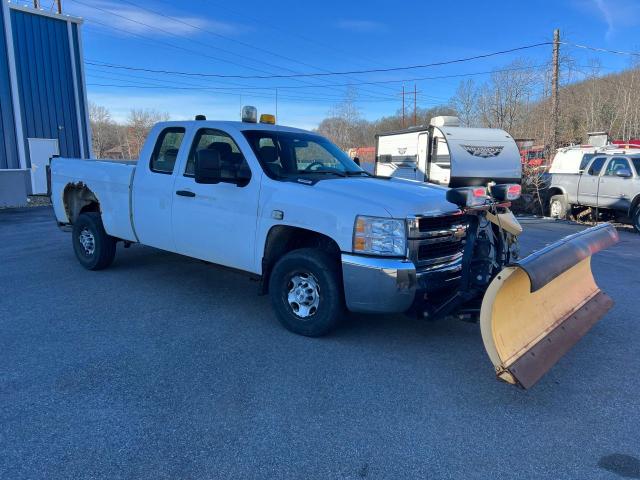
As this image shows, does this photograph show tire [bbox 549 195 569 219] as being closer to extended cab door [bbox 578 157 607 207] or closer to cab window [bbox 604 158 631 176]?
extended cab door [bbox 578 157 607 207]

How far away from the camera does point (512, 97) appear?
1451 inches

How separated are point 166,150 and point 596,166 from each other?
474 inches

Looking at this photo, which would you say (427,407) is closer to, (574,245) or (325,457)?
(325,457)

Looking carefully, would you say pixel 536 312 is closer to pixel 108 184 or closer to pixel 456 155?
pixel 108 184

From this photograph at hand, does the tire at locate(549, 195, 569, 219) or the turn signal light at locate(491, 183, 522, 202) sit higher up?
the turn signal light at locate(491, 183, 522, 202)

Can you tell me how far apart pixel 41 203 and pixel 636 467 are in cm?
1850

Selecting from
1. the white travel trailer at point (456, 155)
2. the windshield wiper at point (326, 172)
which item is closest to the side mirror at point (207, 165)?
the windshield wiper at point (326, 172)

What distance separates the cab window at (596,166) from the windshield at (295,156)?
10.2m

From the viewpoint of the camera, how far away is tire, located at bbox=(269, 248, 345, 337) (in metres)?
4.38

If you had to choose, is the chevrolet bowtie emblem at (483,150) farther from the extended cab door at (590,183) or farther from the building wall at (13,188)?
the building wall at (13,188)

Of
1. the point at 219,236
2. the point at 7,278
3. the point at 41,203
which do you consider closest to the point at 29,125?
the point at 41,203

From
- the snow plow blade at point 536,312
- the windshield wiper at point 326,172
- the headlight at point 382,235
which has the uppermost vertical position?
the windshield wiper at point 326,172

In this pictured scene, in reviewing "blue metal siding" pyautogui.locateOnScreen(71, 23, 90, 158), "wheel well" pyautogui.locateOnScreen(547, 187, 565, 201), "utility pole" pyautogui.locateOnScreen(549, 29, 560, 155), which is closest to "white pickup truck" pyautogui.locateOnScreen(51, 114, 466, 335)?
"wheel well" pyautogui.locateOnScreen(547, 187, 565, 201)

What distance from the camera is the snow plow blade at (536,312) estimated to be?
3373mm
